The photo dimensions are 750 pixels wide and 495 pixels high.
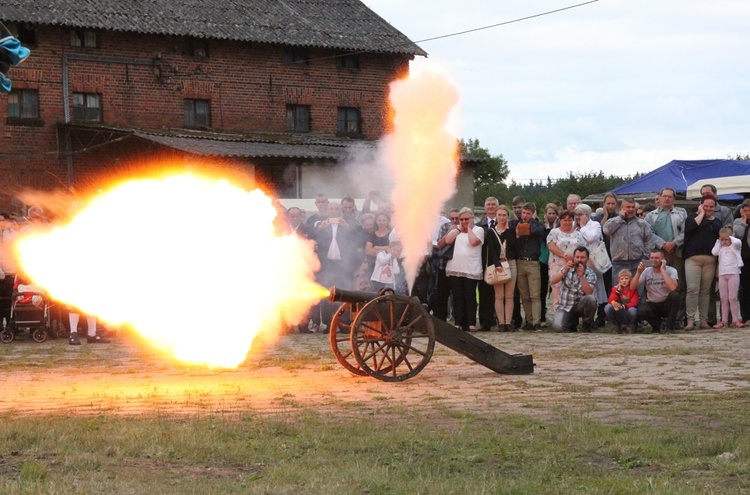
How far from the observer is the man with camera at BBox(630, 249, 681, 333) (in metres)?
17.4

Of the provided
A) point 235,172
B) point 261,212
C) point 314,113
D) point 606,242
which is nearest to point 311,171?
point 235,172

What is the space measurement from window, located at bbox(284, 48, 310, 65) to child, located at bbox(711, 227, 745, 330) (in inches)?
1012

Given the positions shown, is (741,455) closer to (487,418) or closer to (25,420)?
(487,418)

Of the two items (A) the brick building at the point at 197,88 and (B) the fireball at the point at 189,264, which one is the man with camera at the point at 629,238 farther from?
(A) the brick building at the point at 197,88

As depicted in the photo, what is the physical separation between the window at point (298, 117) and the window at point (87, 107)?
23.1 feet

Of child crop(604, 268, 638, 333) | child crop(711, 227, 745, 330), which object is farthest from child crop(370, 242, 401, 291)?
child crop(711, 227, 745, 330)

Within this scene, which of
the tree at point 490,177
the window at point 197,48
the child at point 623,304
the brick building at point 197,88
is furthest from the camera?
the tree at point 490,177

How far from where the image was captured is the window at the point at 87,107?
37344 mm

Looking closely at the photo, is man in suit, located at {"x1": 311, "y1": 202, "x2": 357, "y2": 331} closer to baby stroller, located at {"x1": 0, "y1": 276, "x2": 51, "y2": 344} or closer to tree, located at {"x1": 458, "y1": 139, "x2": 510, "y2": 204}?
baby stroller, located at {"x1": 0, "y1": 276, "x2": 51, "y2": 344}

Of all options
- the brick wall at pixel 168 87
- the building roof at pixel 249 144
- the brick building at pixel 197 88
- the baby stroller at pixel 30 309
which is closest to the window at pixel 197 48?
the brick building at pixel 197 88

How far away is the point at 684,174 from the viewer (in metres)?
30.3

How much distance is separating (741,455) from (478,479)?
187cm

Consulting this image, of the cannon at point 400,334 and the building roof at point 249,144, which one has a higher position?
the building roof at point 249,144

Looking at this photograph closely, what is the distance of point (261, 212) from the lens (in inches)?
569
